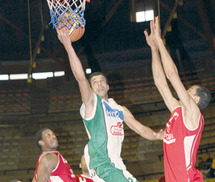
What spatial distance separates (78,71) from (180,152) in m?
1.35

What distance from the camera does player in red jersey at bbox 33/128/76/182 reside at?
463 centimetres

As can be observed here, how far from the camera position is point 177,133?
4070 mm

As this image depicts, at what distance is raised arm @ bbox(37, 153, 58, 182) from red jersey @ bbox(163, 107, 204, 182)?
56.9 inches

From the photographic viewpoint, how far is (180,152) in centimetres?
404

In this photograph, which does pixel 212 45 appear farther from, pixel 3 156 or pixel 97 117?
pixel 97 117

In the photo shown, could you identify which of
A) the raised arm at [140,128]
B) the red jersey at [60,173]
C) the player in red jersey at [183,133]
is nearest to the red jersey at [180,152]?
the player in red jersey at [183,133]

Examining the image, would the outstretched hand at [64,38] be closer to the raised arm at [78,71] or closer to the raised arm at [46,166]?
the raised arm at [78,71]

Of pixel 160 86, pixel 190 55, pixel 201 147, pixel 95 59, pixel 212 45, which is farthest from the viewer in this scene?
pixel 95 59

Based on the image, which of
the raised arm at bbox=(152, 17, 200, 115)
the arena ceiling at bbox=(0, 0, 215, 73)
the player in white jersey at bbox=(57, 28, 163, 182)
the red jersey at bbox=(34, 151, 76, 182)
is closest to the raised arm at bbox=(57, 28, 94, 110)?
the player in white jersey at bbox=(57, 28, 163, 182)

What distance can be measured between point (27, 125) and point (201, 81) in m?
6.45

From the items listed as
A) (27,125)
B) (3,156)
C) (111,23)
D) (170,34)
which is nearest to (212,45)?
(170,34)

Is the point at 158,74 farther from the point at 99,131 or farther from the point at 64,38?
the point at 64,38

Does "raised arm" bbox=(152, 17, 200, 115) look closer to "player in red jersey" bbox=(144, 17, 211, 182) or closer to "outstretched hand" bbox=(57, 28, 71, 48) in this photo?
"player in red jersey" bbox=(144, 17, 211, 182)

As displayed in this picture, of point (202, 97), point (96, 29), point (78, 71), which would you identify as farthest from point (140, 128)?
point (96, 29)
